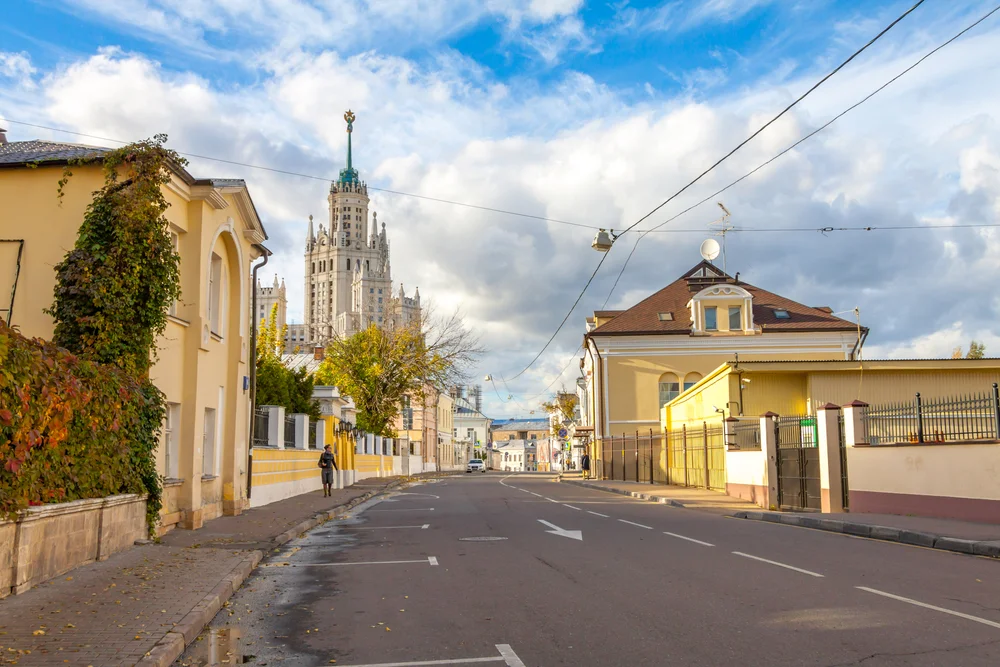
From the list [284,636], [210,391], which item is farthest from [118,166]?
[284,636]

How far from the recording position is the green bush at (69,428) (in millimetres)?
8586

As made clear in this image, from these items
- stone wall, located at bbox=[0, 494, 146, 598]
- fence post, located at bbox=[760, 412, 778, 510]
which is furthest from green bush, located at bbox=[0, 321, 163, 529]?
fence post, located at bbox=[760, 412, 778, 510]

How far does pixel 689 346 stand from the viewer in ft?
162

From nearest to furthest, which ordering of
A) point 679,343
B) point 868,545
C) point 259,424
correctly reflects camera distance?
point 868,545 < point 259,424 < point 679,343

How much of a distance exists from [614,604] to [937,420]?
11.5 meters

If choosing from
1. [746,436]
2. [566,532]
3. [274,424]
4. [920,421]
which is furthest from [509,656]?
[274,424]

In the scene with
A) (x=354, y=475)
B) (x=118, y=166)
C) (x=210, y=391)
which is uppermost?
(x=118, y=166)

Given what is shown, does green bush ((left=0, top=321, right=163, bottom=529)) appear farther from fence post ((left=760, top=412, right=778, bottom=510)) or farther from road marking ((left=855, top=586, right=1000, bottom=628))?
fence post ((left=760, top=412, right=778, bottom=510))

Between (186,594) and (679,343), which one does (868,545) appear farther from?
(679,343)

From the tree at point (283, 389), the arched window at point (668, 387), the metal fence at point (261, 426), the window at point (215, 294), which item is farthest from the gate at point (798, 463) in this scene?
the arched window at point (668, 387)

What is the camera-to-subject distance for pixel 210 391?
18.9 meters

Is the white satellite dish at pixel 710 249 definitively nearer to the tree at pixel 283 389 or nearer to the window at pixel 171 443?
the tree at pixel 283 389

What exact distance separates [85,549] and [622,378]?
4073 centimetres

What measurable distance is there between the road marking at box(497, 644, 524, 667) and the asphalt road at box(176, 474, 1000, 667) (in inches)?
0.9
